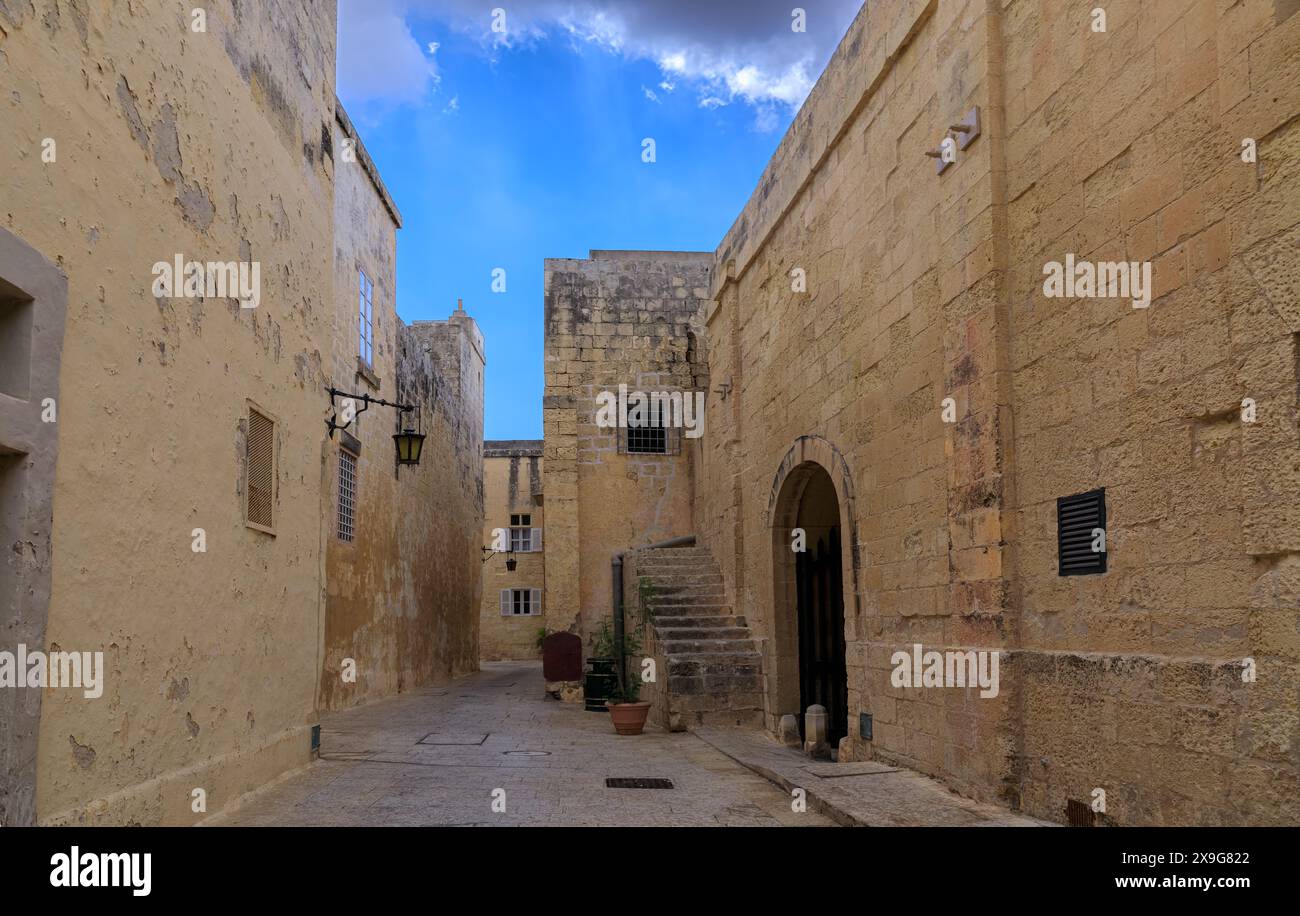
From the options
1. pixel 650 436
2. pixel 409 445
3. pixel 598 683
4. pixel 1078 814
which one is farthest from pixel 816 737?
pixel 650 436

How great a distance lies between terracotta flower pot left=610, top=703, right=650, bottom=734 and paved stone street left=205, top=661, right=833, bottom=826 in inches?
5.9

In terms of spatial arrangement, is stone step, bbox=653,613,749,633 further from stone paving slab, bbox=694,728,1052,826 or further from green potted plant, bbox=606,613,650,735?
stone paving slab, bbox=694,728,1052,826

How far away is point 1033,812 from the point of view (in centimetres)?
539

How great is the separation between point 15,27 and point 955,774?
6.06m

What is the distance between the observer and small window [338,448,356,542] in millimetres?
12656

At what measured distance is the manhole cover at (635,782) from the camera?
23.3ft

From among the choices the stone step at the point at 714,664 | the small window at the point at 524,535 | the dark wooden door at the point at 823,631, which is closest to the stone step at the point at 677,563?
the stone step at the point at 714,664

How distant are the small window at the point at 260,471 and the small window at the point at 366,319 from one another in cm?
674

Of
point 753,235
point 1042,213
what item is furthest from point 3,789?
point 753,235

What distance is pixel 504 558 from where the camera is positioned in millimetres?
34156

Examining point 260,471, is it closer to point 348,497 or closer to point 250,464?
point 250,464

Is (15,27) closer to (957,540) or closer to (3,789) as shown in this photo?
(3,789)

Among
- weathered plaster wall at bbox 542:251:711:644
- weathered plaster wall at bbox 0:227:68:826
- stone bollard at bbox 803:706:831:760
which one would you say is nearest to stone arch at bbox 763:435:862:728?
stone bollard at bbox 803:706:831:760

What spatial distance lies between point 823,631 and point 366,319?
25.2 feet
